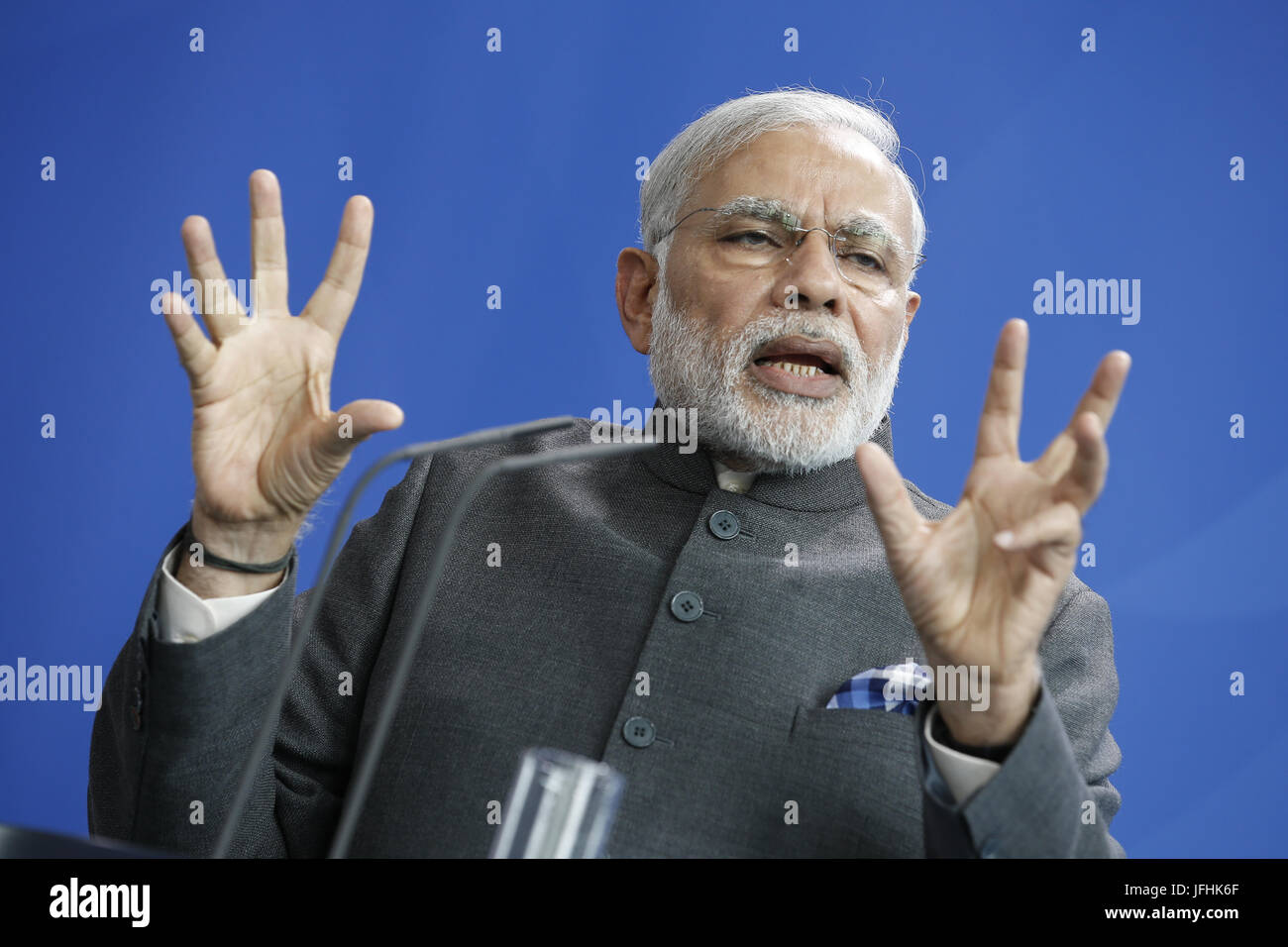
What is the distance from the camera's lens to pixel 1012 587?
1.28 m

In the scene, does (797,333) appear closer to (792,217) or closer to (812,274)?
(812,274)

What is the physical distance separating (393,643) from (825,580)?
2.03 feet

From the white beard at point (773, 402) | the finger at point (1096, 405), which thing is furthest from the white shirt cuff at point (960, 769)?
the white beard at point (773, 402)

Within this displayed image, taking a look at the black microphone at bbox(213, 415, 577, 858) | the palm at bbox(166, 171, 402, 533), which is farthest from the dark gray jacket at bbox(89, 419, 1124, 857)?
the black microphone at bbox(213, 415, 577, 858)

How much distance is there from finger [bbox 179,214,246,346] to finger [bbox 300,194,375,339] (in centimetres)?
11

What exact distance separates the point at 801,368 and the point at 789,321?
0.08 m

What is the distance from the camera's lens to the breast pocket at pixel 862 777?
5.11 feet

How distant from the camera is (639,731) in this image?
1613mm

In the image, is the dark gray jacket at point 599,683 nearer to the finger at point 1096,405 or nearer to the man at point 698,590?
the man at point 698,590

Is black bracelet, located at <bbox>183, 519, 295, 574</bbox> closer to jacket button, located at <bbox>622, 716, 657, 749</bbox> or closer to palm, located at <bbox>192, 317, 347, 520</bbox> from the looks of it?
palm, located at <bbox>192, 317, 347, 520</bbox>

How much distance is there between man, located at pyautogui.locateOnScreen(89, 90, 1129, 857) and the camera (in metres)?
1.30

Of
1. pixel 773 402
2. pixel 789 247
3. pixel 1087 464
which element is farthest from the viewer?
pixel 789 247

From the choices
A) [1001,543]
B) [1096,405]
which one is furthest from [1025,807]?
[1096,405]
